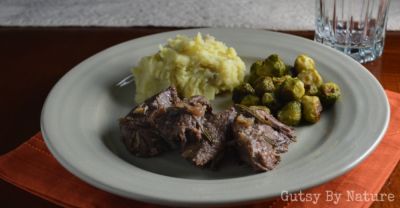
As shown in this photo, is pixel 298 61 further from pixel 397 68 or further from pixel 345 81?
pixel 397 68

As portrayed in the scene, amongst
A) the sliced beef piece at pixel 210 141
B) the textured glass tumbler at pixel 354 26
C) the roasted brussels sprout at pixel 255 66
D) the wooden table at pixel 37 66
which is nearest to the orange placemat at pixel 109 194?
the wooden table at pixel 37 66

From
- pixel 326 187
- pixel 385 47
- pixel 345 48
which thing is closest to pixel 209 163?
pixel 326 187

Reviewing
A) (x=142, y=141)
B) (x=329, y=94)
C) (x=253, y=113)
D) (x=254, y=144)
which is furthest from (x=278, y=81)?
(x=142, y=141)

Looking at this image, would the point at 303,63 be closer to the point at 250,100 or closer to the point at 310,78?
the point at 310,78

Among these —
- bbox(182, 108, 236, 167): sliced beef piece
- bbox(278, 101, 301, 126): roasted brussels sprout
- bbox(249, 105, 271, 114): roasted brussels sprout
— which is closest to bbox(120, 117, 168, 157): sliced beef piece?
bbox(182, 108, 236, 167): sliced beef piece

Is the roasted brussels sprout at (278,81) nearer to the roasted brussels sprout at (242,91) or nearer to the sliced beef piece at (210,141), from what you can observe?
the roasted brussels sprout at (242,91)
